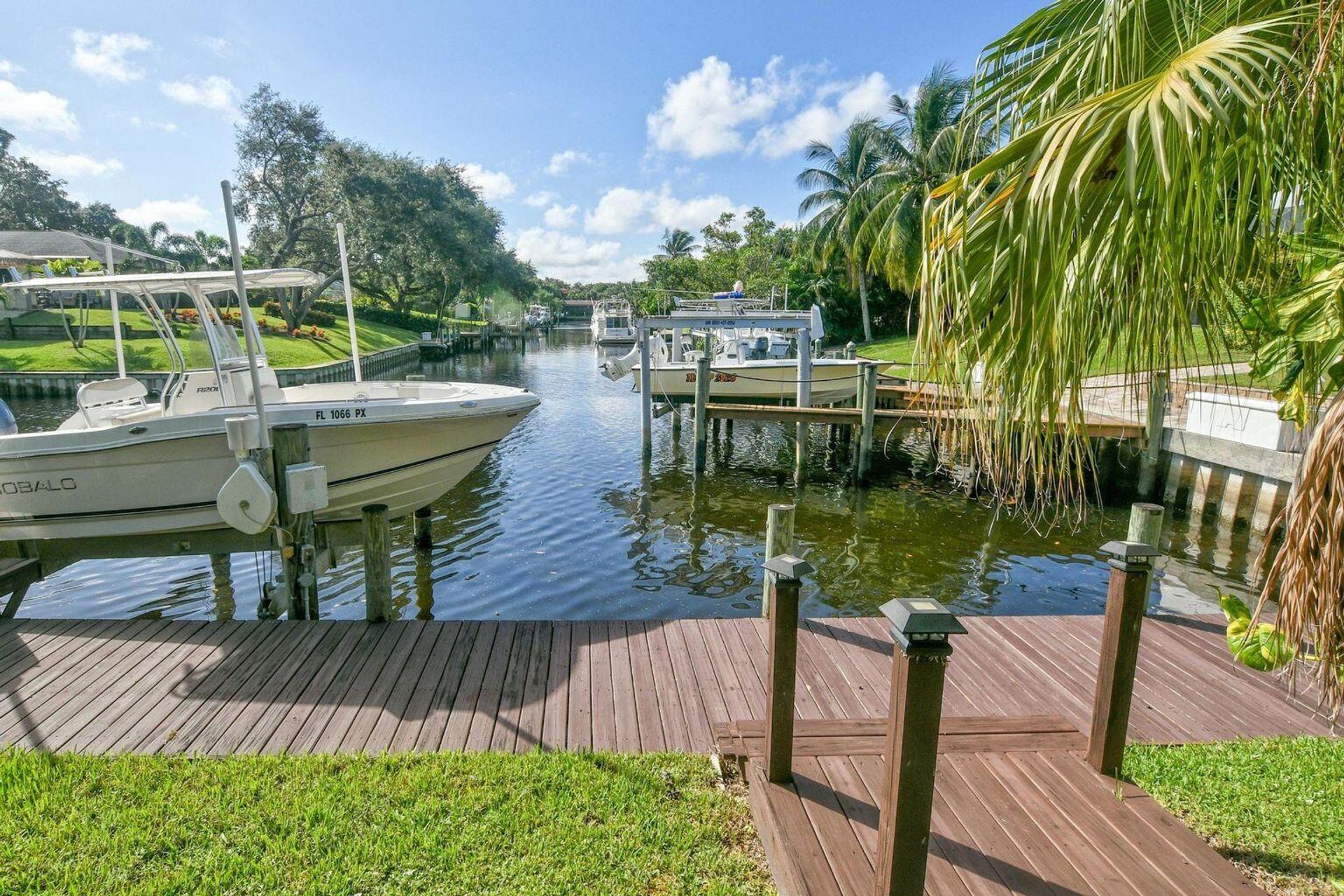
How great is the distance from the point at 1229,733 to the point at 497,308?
2922 inches

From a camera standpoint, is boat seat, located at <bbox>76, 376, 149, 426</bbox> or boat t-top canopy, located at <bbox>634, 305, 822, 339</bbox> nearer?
boat seat, located at <bbox>76, 376, 149, 426</bbox>

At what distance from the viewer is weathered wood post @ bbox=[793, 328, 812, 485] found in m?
13.8

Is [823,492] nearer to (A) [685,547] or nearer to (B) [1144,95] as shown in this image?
(A) [685,547]

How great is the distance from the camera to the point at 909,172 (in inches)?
1225

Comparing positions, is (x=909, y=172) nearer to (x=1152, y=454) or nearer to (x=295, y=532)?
(x=1152, y=454)

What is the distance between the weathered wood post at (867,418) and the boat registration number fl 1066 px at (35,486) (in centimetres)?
1104

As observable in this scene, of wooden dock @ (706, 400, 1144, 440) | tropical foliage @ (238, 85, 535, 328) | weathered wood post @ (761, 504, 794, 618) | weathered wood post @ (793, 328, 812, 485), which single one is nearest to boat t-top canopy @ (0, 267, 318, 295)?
weathered wood post @ (761, 504, 794, 618)

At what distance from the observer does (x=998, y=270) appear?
1854 mm

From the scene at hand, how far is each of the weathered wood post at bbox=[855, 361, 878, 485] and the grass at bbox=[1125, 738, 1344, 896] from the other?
8.70 m

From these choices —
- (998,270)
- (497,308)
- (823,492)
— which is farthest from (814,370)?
(497,308)

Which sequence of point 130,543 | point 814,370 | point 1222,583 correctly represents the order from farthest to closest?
point 814,370
point 1222,583
point 130,543

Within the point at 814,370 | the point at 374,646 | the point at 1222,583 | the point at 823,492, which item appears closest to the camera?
the point at 374,646

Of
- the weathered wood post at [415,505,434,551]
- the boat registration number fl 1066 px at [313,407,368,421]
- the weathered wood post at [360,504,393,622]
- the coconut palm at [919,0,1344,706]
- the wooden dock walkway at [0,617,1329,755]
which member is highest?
the coconut palm at [919,0,1344,706]

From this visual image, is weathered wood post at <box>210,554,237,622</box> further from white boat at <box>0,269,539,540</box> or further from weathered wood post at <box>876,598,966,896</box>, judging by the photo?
weathered wood post at <box>876,598,966,896</box>
